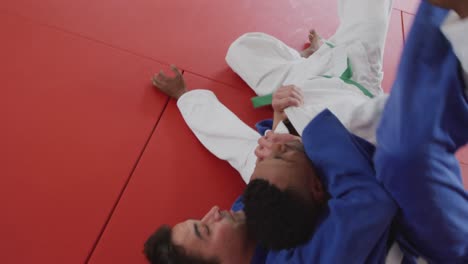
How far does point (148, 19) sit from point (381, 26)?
926mm

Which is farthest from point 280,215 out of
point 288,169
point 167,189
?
point 167,189

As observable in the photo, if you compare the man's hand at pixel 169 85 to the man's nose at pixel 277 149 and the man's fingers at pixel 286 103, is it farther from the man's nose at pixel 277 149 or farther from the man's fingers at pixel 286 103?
the man's nose at pixel 277 149

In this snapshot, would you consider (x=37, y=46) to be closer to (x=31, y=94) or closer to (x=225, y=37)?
(x=31, y=94)

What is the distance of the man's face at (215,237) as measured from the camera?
0.87 meters

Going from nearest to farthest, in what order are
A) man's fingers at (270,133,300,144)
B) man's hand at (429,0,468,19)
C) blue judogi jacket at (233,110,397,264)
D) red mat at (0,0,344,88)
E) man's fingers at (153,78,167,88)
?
man's hand at (429,0,468,19) < blue judogi jacket at (233,110,397,264) < man's fingers at (270,133,300,144) < man's fingers at (153,78,167,88) < red mat at (0,0,344,88)

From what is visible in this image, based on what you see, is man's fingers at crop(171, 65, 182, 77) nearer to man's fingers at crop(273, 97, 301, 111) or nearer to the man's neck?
man's fingers at crop(273, 97, 301, 111)

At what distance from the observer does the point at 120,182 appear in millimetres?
1143

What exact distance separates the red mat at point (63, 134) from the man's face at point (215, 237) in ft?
1.08

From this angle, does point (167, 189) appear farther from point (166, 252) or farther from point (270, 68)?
point (270, 68)

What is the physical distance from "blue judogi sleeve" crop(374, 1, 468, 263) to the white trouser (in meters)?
0.53

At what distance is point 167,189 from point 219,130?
0.27 m

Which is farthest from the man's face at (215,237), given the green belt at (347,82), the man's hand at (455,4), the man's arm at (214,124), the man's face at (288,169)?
the man's hand at (455,4)

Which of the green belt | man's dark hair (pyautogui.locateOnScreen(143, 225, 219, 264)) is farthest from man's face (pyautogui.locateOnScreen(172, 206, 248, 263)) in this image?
the green belt

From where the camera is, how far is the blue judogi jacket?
28.3 inches
